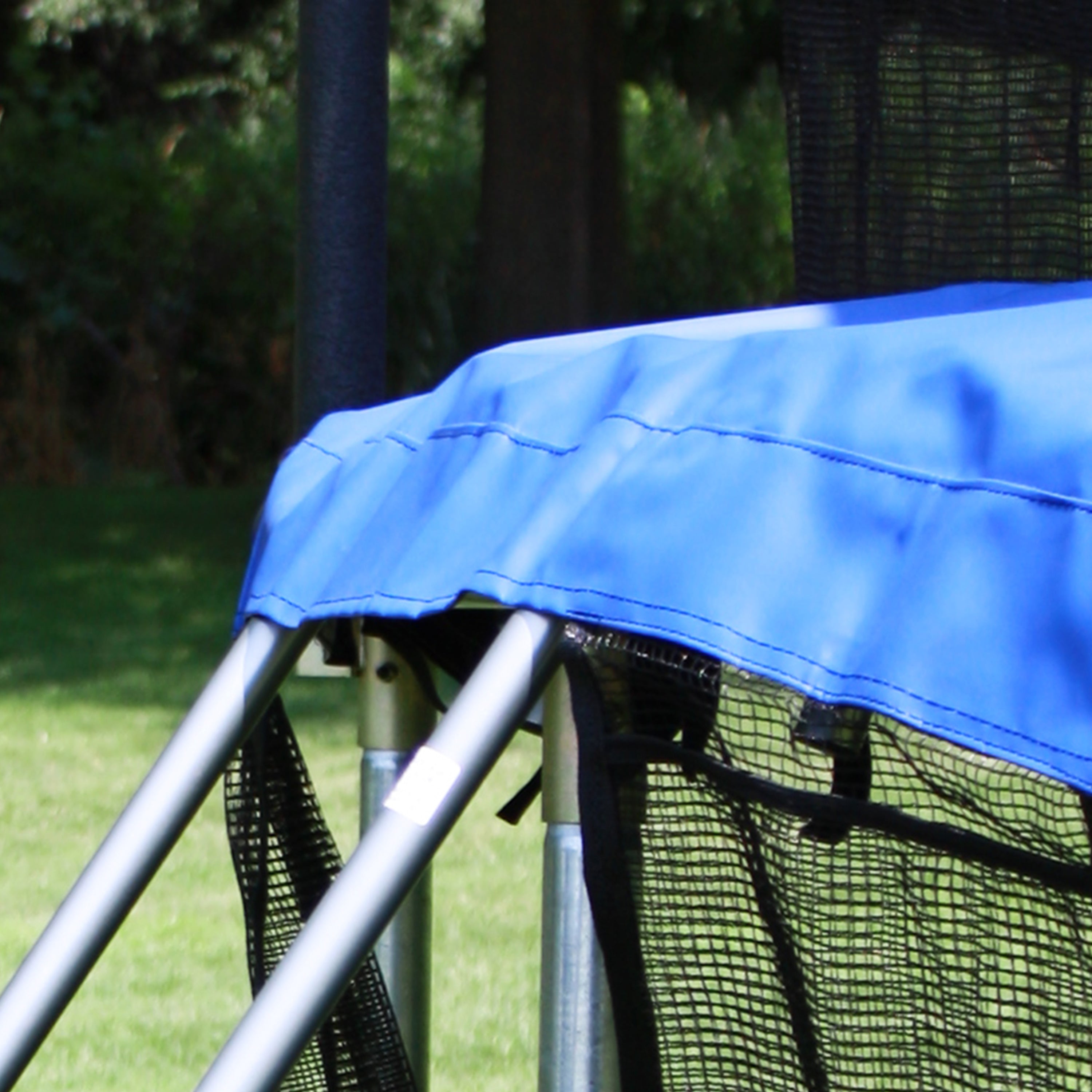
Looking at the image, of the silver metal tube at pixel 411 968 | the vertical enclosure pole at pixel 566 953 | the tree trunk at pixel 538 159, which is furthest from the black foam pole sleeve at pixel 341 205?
the tree trunk at pixel 538 159

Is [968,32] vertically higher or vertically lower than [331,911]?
higher

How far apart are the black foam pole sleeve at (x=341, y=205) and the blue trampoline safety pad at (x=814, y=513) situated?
62 centimetres

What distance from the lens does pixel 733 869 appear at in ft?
4.54

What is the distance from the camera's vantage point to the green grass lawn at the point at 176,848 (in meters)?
3.70

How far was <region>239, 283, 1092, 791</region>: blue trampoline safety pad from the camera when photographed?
1118 mm

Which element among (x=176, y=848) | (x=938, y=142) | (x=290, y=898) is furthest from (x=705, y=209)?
(x=290, y=898)

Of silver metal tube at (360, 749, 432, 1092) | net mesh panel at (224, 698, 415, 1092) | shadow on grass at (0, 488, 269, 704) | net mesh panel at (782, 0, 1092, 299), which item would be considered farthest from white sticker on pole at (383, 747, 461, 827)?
shadow on grass at (0, 488, 269, 704)

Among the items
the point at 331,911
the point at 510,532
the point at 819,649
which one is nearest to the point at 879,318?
the point at 510,532

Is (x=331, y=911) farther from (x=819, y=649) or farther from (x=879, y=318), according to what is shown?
(x=879, y=318)

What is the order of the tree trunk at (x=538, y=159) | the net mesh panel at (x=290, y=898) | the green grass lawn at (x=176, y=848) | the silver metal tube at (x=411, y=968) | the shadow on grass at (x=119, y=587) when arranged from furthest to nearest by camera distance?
the tree trunk at (x=538, y=159), the shadow on grass at (x=119, y=587), the green grass lawn at (x=176, y=848), the silver metal tube at (x=411, y=968), the net mesh panel at (x=290, y=898)

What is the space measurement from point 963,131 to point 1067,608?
155cm

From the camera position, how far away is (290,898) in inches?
81.0

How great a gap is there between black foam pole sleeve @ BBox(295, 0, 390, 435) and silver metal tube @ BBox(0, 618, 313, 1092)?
56 centimetres

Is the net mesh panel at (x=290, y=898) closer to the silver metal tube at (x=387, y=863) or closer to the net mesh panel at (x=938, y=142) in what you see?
the silver metal tube at (x=387, y=863)
